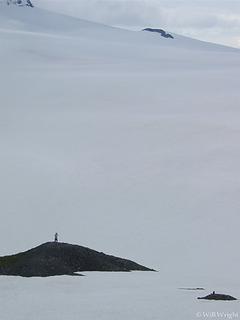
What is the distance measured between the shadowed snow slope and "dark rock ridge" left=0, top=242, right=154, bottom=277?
254 centimetres

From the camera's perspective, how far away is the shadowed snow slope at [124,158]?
1358 inches

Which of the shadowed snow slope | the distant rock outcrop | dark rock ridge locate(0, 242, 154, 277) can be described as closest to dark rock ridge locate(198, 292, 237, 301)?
dark rock ridge locate(0, 242, 154, 277)

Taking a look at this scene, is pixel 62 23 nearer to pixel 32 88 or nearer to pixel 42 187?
pixel 32 88

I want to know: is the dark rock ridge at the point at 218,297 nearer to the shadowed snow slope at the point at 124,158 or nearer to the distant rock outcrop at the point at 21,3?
the shadowed snow slope at the point at 124,158

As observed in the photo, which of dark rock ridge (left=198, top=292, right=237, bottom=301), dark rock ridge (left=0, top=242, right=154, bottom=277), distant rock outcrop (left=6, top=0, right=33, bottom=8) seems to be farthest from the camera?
distant rock outcrop (left=6, top=0, right=33, bottom=8)

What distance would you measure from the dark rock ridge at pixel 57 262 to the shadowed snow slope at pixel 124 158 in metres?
2.54

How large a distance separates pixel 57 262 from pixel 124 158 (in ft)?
91.5

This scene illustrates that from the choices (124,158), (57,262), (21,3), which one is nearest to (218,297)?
(57,262)

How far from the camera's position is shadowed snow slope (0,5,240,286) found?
3450cm

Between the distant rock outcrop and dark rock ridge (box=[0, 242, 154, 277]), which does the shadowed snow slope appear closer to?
dark rock ridge (box=[0, 242, 154, 277])

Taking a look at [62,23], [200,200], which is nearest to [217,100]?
[200,200]

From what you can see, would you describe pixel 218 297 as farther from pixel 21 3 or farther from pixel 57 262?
pixel 21 3

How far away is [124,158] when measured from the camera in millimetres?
52531

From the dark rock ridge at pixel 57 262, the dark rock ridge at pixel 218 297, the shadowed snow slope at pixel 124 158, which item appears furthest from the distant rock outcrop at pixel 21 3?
the dark rock ridge at pixel 218 297
